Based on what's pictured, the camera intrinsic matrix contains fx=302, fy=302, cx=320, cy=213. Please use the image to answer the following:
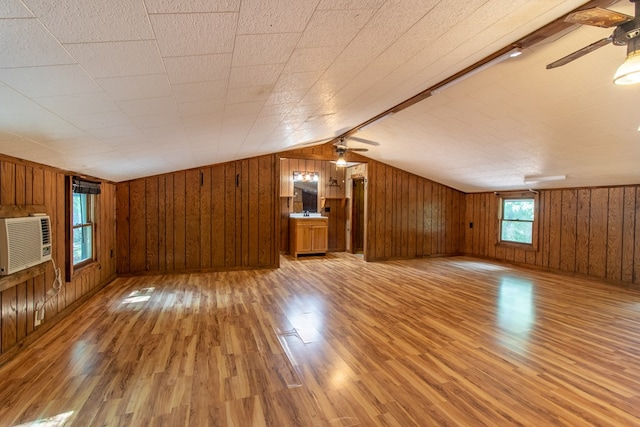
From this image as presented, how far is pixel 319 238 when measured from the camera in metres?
7.48

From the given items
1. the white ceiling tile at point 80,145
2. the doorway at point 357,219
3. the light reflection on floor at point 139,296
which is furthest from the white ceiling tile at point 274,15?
Result: the doorway at point 357,219

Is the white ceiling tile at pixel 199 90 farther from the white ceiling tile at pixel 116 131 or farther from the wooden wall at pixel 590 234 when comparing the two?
the wooden wall at pixel 590 234

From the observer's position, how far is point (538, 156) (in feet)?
14.6

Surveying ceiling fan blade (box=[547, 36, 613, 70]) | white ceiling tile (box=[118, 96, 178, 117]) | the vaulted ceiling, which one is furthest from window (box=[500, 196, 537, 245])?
white ceiling tile (box=[118, 96, 178, 117])

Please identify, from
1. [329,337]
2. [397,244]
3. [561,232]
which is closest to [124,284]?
[329,337]

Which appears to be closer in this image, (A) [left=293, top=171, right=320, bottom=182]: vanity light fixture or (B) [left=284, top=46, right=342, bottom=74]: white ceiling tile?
(B) [left=284, top=46, right=342, bottom=74]: white ceiling tile

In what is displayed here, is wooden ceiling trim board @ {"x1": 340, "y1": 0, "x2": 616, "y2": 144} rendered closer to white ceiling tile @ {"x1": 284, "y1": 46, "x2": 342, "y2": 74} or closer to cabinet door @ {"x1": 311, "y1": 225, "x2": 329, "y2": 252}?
white ceiling tile @ {"x1": 284, "y1": 46, "x2": 342, "y2": 74}

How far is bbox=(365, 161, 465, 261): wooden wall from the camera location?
23.2 feet

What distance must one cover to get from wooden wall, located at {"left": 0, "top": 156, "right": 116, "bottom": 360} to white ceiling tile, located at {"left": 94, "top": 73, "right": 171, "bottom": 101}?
1.43m

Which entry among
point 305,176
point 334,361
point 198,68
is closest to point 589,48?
point 198,68

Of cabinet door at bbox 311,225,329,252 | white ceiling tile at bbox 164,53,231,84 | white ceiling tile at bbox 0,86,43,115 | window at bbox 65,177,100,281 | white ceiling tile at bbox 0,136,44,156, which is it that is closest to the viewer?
white ceiling tile at bbox 0,86,43,115

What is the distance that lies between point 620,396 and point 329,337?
2059 millimetres

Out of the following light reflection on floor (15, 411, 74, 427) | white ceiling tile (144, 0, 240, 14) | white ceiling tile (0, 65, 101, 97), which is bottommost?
light reflection on floor (15, 411, 74, 427)

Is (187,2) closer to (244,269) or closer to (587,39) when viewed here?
(587,39)
